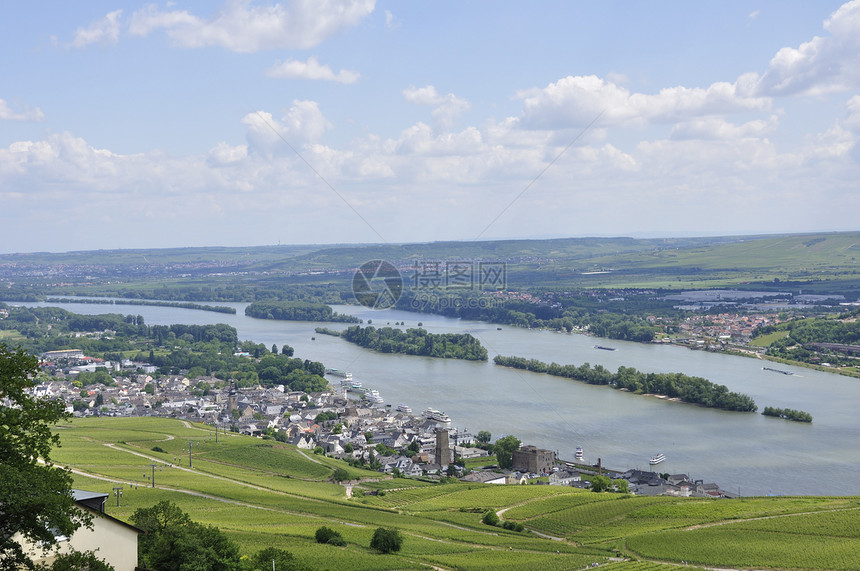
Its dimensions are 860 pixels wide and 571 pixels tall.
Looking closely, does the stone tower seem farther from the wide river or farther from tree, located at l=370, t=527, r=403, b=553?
tree, located at l=370, t=527, r=403, b=553

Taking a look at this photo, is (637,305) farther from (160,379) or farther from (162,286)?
(162,286)

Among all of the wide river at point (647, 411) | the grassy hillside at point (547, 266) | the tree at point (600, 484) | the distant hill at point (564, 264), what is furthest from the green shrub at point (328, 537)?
the distant hill at point (564, 264)

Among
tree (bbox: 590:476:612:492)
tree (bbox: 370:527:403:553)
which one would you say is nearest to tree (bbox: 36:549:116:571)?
tree (bbox: 370:527:403:553)

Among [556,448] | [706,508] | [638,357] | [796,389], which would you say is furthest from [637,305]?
[706,508]

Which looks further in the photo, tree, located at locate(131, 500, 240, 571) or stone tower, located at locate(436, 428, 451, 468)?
stone tower, located at locate(436, 428, 451, 468)

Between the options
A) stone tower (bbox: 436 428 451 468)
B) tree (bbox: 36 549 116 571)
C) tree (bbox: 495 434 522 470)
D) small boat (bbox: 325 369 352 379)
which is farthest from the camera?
small boat (bbox: 325 369 352 379)

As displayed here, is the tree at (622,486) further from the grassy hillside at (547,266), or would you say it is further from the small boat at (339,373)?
the grassy hillside at (547,266)
